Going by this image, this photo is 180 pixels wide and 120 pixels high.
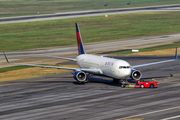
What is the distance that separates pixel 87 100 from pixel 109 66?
10378 millimetres

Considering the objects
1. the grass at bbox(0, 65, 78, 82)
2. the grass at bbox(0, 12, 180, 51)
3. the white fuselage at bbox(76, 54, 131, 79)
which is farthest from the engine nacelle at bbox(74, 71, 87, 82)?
the grass at bbox(0, 12, 180, 51)

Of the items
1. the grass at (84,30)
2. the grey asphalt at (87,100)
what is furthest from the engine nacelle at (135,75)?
the grass at (84,30)

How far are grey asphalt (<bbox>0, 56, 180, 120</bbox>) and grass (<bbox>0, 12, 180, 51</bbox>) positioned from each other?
5972 cm

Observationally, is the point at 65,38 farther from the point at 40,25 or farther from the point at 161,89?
the point at 161,89

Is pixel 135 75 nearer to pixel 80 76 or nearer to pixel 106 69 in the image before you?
pixel 106 69

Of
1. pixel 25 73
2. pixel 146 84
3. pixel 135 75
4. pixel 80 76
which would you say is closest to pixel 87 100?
pixel 80 76

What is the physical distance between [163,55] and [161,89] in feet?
139

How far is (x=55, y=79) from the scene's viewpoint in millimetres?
70375

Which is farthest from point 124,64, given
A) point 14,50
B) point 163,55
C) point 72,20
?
point 72,20

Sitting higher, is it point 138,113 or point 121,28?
point 121,28

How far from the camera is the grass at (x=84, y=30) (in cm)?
13488

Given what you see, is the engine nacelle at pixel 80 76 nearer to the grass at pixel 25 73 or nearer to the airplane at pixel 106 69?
the airplane at pixel 106 69

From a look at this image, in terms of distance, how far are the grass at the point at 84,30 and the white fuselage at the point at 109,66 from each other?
191 feet

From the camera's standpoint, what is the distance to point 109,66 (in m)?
59.5
